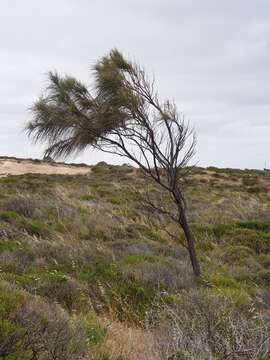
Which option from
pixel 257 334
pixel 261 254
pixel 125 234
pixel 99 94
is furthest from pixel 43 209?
pixel 257 334

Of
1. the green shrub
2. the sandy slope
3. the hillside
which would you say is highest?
the sandy slope

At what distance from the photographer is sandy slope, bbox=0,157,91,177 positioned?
3719 cm

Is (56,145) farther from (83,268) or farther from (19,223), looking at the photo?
(19,223)

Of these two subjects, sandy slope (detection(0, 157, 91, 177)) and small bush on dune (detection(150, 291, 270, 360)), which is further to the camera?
sandy slope (detection(0, 157, 91, 177))

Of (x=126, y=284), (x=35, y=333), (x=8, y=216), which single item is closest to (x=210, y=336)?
(x=35, y=333)

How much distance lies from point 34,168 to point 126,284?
104 ft

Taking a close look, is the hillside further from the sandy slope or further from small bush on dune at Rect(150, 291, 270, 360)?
the sandy slope

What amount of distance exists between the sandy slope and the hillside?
1879 centimetres

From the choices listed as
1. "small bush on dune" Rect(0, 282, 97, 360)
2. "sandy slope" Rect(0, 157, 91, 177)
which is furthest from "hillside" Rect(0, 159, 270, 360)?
"sandy slope" Rect(0, 157, 91, 177)

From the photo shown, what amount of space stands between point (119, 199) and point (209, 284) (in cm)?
1231

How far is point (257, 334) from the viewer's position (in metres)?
4.86

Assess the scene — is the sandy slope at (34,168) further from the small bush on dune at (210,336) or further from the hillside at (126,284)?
the small bush on dune at (210,336)

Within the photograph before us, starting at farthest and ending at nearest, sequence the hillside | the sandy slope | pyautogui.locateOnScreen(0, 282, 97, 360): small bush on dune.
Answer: the sandy slope
the hillside
pyautogui.locateOnScreen(0, 282, 97, 360): small bush on dune

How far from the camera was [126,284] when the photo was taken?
7672 millimetres
